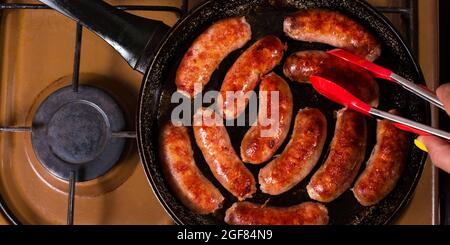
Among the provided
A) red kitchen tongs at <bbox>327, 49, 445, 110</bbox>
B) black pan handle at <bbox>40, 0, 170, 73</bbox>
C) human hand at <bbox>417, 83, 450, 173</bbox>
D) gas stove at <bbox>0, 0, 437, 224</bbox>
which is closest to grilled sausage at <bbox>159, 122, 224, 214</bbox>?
gas stove at <bbox>0, 0, 437, 224</bbox>

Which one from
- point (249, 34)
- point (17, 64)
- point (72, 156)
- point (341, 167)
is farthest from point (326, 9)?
point (17, 64)

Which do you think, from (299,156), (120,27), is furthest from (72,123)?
(299,156)

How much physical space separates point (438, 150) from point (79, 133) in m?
1.12

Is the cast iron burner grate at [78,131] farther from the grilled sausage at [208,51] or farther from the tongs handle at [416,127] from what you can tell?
the tongs handle at [416,127]

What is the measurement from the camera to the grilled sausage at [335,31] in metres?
1.68

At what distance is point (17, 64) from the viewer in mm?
1877

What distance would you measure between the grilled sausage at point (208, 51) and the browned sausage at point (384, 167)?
554 millimetres

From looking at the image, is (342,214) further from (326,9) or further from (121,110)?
(121,110)

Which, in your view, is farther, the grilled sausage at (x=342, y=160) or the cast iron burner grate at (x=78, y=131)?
the cast iron burner grate at (x=78, y=131)

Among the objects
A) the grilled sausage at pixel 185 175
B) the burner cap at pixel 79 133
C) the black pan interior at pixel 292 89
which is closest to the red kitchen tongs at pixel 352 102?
the black pan interior at pixel 292 89

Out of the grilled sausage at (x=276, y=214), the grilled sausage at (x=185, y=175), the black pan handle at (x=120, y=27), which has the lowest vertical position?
the grilled sausage at (x=276, y=214)

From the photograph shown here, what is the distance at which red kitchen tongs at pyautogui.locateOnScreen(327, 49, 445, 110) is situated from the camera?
1.47 m

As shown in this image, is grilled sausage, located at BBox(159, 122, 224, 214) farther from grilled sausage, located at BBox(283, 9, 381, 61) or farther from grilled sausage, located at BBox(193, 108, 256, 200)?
grilled sausage, located at BBox(283, 9, 381, 61)

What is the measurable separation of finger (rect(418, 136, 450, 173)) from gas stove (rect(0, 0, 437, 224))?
44 cm
